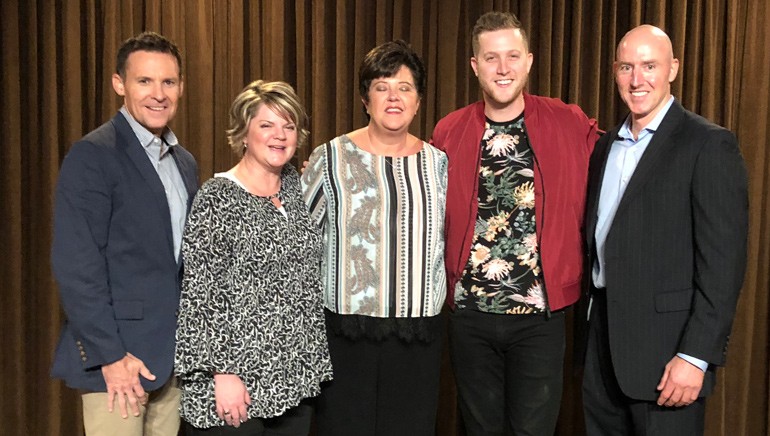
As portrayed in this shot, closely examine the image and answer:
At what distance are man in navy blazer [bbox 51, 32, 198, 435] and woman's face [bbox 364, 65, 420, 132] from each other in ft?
2.11

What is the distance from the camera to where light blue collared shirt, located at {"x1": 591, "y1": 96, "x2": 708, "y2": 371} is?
2051 millimetres

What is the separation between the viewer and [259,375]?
6.40ft

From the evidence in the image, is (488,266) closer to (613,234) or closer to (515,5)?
(613,234)

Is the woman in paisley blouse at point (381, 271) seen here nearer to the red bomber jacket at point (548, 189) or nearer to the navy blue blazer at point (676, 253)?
the red bomber jacket at point (548, 189)

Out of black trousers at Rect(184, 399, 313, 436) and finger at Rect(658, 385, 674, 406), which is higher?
finger at Rect(658, 385, 674, 406)

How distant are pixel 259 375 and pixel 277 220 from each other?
1.45 ft

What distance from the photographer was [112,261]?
195 centimetres

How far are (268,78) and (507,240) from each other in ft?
5.45

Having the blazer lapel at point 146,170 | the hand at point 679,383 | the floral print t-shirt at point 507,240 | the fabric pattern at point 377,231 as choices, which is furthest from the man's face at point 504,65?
the blazer lapel at point 146,170

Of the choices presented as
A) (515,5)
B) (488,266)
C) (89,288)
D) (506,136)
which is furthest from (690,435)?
(515,5)

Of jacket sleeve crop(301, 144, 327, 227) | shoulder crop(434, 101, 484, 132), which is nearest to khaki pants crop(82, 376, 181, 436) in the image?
jacket sleeve crop(301, 144, 327, 227)

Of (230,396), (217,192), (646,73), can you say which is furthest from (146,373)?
(646,73)

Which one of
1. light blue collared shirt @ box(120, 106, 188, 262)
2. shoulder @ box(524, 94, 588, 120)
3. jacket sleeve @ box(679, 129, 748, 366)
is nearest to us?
jacket sleeve @ box(679, 129, 748, 366)

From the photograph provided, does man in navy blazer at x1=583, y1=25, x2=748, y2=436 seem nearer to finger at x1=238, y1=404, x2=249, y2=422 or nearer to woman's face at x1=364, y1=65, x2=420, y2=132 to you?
woman's face at x1=364, y1=65, x2=420, y2=132
